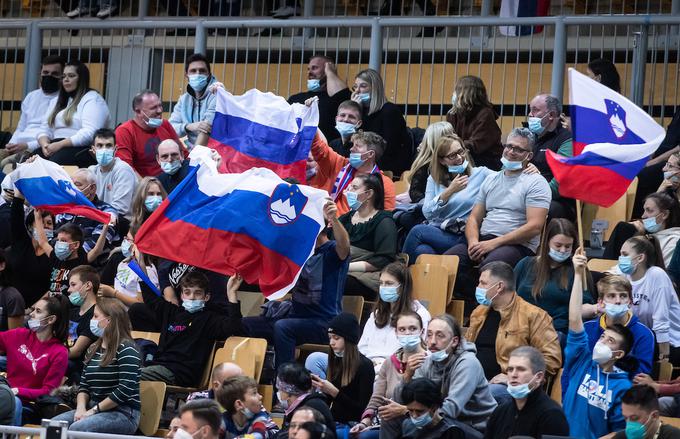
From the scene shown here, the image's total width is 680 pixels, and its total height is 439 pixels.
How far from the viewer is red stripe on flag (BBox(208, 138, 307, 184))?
1373 cm

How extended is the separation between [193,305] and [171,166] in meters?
2.50

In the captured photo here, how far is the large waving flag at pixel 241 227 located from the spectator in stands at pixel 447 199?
127 cm

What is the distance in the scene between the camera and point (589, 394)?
10.3 m

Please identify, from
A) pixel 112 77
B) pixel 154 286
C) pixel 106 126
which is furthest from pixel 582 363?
pixel 112 77

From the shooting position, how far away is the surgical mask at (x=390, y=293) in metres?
11.5

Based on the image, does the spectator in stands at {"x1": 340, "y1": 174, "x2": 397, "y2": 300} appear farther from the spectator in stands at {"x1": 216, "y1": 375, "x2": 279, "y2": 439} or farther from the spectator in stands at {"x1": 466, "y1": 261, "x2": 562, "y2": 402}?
the spectator in stands at {"x1": 216, "y1": 375, "x2": 279, "y2": 439}

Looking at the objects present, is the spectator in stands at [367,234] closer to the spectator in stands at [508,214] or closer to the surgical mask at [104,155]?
the spectator in stands at [508,214]

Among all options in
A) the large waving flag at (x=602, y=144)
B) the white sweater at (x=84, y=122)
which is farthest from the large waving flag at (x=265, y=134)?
the large waving flag at (x=602, y=144)

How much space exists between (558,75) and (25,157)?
199 inches

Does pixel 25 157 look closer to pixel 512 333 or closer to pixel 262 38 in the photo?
pixel 262 38

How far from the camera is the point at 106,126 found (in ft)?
52.1

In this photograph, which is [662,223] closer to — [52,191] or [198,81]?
[198,81]

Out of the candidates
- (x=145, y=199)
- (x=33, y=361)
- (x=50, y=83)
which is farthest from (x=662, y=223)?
(x=50, y=83)

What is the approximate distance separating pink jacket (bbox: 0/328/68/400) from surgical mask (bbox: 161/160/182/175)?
2.61 meters
